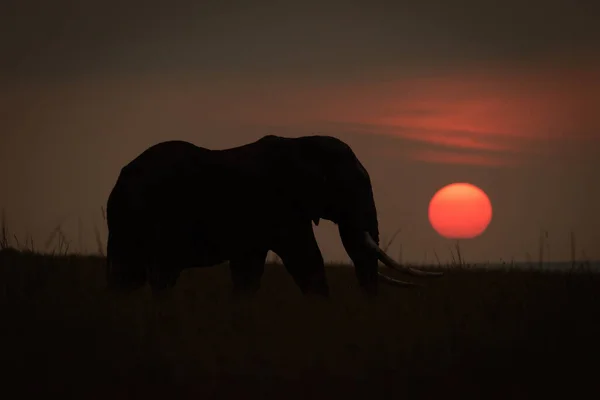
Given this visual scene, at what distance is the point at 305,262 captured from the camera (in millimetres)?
11070

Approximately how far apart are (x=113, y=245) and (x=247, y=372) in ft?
19.4

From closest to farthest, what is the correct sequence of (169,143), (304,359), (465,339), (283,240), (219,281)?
(304,359)
(465,339)
(283,240)
(169,143)
(219,281)

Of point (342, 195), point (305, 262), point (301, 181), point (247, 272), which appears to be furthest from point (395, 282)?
point (247, 272)

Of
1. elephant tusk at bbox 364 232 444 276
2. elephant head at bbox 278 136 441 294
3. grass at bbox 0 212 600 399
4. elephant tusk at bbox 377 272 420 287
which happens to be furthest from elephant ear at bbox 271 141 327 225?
grass at bbox 0 212 600 399

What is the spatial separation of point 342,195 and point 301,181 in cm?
66

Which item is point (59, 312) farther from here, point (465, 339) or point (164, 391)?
point (465, 339)

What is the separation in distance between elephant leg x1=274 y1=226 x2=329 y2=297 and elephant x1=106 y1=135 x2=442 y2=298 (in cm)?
2

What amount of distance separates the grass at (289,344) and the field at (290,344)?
1cm

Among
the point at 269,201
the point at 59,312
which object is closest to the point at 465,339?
the point at 59,312

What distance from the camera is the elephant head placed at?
11695 millimetres

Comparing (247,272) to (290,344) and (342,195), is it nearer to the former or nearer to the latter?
(342,195)

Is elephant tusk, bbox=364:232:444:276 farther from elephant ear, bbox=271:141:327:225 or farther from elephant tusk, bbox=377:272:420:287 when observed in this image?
elephant ear, bbox=271:141:327:225

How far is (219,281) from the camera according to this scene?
44.8 ft

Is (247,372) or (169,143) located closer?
(247,372)
